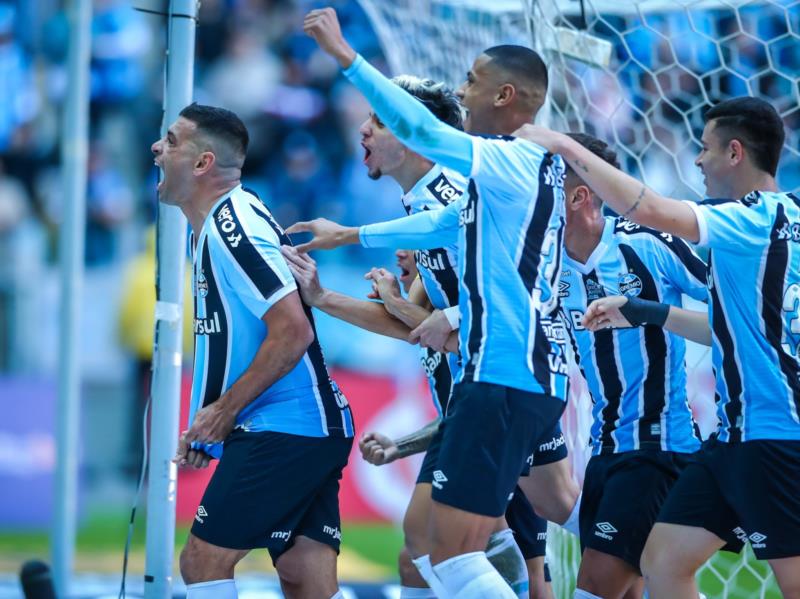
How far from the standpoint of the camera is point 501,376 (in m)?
3.62

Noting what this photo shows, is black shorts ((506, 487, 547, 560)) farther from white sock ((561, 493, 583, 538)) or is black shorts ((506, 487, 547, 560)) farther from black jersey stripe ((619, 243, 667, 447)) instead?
black jersey stripe ((619, 243, 667, 447))

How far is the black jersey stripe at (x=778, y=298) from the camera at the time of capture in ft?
12.9

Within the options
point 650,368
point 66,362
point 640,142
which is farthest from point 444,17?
point 650,368

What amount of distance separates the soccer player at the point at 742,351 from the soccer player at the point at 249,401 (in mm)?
1139

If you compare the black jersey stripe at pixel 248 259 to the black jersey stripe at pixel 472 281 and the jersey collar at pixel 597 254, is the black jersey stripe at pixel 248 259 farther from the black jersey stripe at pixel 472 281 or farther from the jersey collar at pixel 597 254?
the jersey collar at pixel 597 254

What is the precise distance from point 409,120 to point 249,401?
1.31 metres

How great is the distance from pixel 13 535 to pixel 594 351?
262 inches

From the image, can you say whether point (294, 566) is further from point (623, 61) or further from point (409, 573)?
point (623, 61)

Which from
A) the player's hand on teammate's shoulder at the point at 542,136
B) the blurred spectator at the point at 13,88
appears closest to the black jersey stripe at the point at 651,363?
the player's hand on teammate's shoulder at the point at 542,136

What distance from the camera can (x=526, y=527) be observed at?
17.1 ft

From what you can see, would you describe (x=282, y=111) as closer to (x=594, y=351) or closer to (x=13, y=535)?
(x=13, y=535)

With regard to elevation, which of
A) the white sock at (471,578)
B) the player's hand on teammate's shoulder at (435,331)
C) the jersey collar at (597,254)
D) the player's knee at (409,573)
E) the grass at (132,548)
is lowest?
the grass at (132,548)

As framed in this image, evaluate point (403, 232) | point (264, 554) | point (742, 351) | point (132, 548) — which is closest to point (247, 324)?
point (403, 232)

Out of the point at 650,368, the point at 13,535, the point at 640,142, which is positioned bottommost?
the point at 13,535
